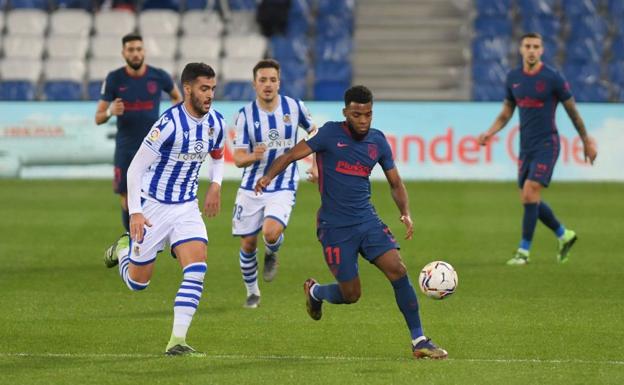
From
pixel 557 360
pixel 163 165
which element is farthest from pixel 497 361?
pixel 163 165

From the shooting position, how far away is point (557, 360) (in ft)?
29.5

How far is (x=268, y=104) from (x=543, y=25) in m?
15.1

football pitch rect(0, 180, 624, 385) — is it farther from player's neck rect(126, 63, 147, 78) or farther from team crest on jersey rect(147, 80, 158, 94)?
player's neck rect(126, 63, 147, 78)

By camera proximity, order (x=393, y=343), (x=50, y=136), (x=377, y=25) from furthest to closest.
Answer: (x=377, y=25)
(x=50, y=136)
(x=393, y=343)

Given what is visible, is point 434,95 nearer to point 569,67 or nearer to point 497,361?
point 569,67

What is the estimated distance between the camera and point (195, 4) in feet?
89.4

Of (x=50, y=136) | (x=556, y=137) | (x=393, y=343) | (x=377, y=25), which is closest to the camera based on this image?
(x=393, y=343)

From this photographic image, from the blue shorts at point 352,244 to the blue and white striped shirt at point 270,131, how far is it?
8.46ft

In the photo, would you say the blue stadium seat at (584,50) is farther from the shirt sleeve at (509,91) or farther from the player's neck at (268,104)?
the player's neck at (268,104)

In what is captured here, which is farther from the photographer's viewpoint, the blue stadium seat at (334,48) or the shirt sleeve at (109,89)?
the blue stadium seat at (334,48)

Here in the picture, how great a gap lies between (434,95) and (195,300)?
1689 centimetres

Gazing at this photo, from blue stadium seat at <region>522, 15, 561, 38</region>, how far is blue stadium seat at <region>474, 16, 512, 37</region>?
1.07 ft

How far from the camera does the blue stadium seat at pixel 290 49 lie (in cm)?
2588

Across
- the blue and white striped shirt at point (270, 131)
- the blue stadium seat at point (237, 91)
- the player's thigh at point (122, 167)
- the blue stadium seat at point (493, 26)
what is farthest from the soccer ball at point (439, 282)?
the blue stadium seat at point (493, 26)
